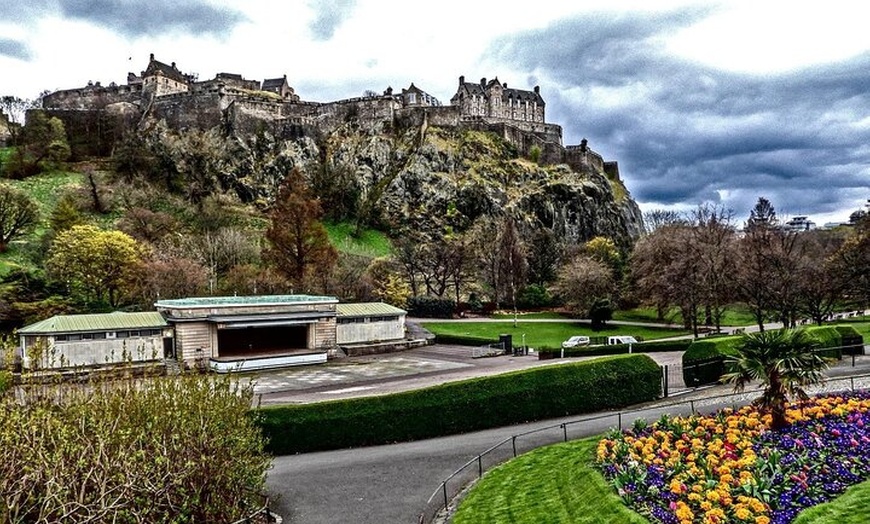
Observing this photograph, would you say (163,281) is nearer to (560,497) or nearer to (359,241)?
(359,241)

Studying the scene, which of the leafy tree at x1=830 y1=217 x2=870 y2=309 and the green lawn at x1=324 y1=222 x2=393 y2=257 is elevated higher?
the green lawn at x1=324 y1=222 x2=393 y2=257

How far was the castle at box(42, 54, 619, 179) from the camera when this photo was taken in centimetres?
8894

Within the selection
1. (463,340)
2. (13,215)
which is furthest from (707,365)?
(13,215)

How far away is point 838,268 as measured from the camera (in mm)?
46062

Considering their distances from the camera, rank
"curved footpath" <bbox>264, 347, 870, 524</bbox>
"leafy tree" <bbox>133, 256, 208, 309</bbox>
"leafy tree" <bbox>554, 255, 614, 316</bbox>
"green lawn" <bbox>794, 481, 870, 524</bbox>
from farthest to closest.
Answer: "leafy tree" <bbox>554, 255, 614, 316</bbox> → "leafy tree" <bbox>133, 256, 208, 309</bbox> → "curved footpath" <bbox>264, 347, 870, 524</bbox> → "green lawn" <bbox>794, 481, 870, 524</bbox>

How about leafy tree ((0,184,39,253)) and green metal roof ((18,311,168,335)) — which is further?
leafy tree ((0,184,39,253))

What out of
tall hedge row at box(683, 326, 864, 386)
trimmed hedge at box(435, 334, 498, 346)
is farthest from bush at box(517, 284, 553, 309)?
tall hedge row at box(683, 326, 864, 386)

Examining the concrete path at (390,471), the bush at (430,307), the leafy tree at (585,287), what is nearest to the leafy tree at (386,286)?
the bush at (430,307)

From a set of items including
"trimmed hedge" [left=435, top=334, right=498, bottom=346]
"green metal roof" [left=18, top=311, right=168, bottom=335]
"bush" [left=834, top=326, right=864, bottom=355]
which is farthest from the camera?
"trimmed hedge" [left=435, top=334, right=498, bottom=346]

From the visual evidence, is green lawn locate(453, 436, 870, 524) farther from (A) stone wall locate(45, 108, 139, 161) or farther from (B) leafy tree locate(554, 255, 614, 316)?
(A) stone wall locate(45, 108, 139, 161)

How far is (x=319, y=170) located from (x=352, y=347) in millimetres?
50392

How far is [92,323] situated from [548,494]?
1313 inches

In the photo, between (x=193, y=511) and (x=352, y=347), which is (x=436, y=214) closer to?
(x=352, y=347)

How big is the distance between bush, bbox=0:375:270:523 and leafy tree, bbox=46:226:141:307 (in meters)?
Result: 44.0
